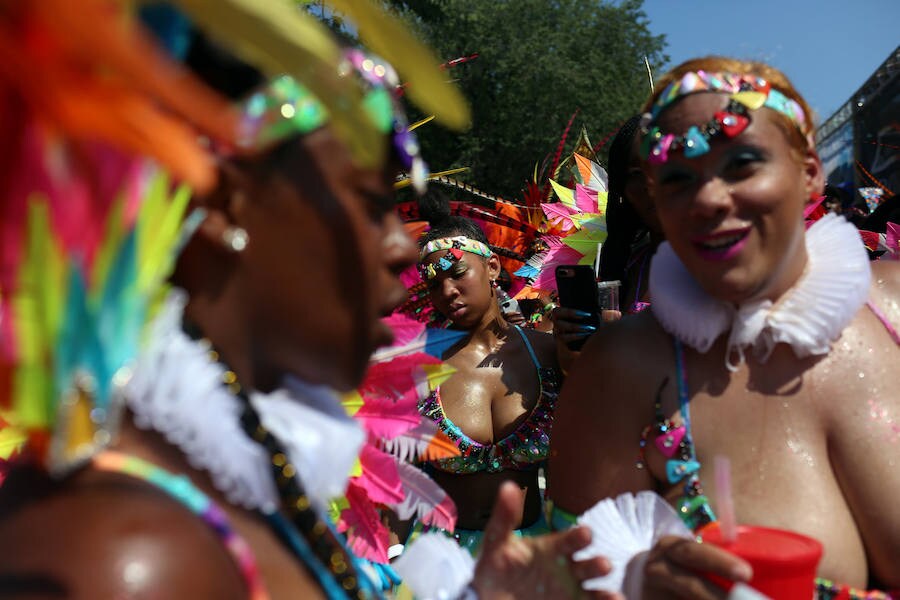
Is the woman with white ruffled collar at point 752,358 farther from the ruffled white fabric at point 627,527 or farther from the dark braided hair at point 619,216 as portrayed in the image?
the dark braided hair at point 619,216

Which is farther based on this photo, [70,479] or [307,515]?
[307,515]

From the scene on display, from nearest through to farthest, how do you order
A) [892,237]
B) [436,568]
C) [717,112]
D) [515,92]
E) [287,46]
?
[287,46]
[436,568]
[717,112]
[892,237]
[515,92]

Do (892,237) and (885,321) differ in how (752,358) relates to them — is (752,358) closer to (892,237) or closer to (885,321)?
(885,321)

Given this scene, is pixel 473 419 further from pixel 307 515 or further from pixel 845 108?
pixel 845 108

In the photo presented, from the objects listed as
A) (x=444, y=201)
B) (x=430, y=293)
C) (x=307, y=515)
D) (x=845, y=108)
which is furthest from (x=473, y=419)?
(x=845, y=108)

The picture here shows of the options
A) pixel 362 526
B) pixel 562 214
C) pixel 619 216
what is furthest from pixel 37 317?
pixel 562 214

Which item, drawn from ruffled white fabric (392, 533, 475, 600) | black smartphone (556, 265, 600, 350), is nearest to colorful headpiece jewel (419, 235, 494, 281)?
black smartphone (556, 265, 600, 350)

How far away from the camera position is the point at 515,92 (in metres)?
23.7

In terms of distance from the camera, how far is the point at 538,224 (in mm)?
6445

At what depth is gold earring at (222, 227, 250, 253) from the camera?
3.63 feet

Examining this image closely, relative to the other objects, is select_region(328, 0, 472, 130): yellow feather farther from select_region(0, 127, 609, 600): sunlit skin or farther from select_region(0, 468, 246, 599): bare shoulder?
select_region(0, 468, 246, 599): bare shoulder

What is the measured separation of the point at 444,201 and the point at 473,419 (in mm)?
1560

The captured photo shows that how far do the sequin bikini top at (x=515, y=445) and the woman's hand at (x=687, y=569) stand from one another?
2267 millimetres

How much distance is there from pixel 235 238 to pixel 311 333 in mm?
178
